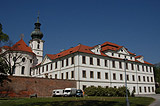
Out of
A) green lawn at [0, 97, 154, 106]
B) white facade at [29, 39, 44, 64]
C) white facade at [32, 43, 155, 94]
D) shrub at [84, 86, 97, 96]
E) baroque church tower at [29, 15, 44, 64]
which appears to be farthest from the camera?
baroque church tower at [29, 15, 44, 64]

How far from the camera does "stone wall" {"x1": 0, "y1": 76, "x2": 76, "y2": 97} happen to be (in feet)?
95.1

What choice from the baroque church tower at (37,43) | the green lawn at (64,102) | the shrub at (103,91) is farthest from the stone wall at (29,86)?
the baroque church tower at (37,43)

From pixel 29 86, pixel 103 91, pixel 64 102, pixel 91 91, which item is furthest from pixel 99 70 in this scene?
pixel 64 102

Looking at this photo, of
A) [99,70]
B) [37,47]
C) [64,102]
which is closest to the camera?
[64,102]

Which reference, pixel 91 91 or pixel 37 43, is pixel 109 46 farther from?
pixel 37 43

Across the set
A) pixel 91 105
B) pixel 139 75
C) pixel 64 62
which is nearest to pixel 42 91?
pixel 64 62

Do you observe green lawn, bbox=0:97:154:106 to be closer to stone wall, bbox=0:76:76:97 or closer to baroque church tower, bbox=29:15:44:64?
stone wall, bbox=0:76:76:97

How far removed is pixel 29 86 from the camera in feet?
103

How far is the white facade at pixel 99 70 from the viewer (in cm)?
4019

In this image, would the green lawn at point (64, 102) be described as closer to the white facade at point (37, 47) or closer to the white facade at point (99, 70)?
the white facade at point (99, 70)

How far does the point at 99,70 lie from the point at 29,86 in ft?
61.2

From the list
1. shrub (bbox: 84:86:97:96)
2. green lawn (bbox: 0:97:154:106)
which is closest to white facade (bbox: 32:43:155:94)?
shrub (bbox: 84:86:97:96)

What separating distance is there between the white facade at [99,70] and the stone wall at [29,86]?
523cm

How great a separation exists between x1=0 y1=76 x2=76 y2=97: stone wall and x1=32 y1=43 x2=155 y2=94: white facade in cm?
523
